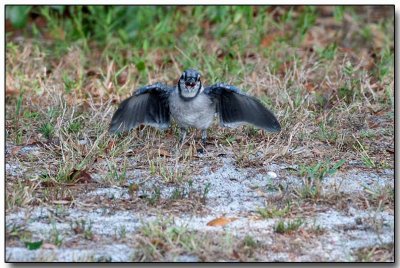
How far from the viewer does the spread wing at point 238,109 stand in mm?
5859

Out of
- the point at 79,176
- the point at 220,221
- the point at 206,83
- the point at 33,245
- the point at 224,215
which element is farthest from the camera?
the point at 206,83

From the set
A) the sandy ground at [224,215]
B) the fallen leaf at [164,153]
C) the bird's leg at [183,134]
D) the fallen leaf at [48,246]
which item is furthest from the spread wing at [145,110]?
the fallen leaf at [48,246]

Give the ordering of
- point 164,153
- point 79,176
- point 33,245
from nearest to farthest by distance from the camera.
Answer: point 33,245
point 79,176
point 164,153

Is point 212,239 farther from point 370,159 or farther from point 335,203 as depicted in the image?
point 370,159

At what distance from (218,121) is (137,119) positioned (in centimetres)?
63

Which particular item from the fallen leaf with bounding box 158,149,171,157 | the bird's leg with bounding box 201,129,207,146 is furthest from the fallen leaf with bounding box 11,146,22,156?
the bird's leg with bounding box 201,129,207,146

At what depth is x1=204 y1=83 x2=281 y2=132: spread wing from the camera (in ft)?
19.2

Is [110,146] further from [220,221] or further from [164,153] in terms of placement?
[220,221]

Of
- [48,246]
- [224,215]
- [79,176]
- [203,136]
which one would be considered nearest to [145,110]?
[203,136]

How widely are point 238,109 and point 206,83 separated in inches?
52.9

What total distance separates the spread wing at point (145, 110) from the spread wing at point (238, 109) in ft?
1.04

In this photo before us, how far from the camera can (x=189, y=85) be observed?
602 centimetres

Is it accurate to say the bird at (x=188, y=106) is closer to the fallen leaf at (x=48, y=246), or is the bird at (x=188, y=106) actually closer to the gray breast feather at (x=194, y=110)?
the gray breast feather at (x=194, y=110)
